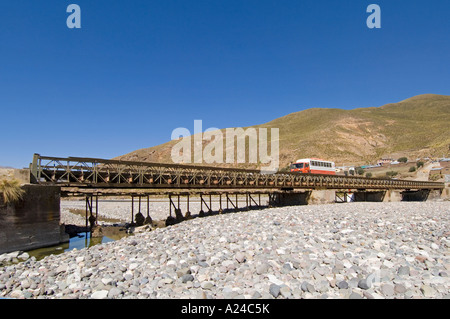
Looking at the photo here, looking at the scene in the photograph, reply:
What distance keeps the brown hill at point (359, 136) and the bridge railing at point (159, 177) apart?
55.1 metres

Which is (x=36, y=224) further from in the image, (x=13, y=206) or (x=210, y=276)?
(x=210, y=276)

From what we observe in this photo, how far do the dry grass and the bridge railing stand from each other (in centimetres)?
145

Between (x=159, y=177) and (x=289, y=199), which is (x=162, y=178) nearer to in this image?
(x=159, y=177)

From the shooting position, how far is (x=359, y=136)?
10306 cm

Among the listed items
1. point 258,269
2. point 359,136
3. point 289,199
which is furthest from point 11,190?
point 359,136

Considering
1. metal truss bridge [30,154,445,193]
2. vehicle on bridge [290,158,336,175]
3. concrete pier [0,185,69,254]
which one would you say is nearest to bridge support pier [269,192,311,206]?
metal truss bridge [30,154,445,193]

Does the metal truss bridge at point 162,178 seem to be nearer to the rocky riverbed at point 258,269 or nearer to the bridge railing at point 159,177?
the bridge railing at point 159,177

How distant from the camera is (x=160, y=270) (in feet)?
23.3

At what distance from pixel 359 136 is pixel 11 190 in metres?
109

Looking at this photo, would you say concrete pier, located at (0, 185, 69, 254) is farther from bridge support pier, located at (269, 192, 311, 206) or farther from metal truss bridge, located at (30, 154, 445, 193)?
bridge support pier, located at (269, 192, 311, 206)

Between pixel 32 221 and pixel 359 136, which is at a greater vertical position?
pixel 359 136

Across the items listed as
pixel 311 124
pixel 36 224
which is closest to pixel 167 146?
pixel 311 124

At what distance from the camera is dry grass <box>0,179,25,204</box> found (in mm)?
11406
